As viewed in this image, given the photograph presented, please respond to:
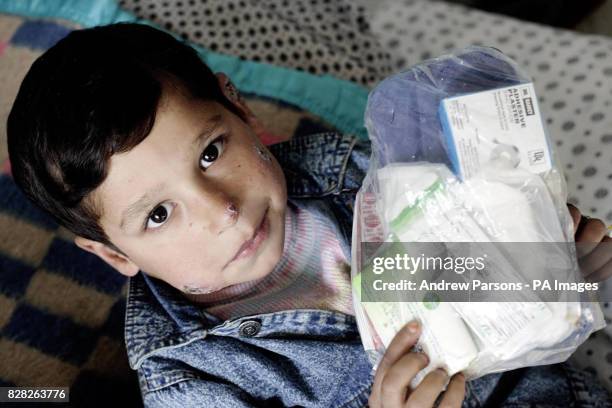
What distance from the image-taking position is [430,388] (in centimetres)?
59

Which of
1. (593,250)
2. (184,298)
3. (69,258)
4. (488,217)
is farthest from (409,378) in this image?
(69,258)

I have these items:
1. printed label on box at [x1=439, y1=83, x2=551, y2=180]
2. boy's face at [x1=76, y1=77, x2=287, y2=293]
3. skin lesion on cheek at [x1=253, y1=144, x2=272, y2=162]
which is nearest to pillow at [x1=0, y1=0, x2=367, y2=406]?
boy's face at [x1=76, y1=77, x2=287, y2=293]

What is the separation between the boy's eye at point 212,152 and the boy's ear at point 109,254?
0.20 metres

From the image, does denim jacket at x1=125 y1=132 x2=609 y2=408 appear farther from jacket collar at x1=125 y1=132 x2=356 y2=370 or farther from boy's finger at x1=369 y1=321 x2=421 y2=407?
boy's finger at x1=369 y1=321 x2=421 y2=407

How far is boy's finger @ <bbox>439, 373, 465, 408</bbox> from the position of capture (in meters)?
0.60

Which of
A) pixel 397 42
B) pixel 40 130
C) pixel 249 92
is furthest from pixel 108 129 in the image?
pixel 397 42

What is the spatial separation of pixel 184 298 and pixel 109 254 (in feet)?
0.45

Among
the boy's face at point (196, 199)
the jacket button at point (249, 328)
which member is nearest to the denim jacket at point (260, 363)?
the jacket button at point (249, 328)

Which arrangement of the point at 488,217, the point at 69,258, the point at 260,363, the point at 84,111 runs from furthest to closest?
the point at 69,258
the point at 260,363
the point at 84,111
the point at 488,217

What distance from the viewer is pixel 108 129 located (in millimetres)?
643

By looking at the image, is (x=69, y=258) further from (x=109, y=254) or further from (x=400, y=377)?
(x=400, y=377)

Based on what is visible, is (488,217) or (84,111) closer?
(488,217)

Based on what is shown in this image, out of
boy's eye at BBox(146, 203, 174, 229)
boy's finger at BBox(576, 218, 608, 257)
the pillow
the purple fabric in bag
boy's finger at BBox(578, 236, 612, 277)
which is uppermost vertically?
the purple fabric in bag

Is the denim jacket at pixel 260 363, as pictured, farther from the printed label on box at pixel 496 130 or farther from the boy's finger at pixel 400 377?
the printed label on box at pixel 496 130
